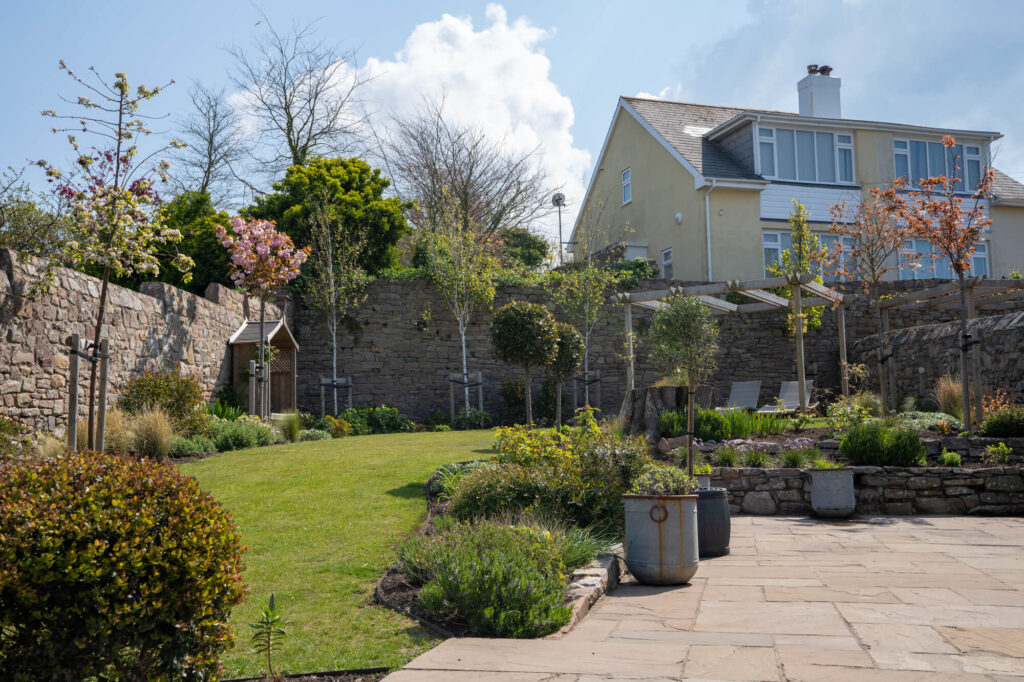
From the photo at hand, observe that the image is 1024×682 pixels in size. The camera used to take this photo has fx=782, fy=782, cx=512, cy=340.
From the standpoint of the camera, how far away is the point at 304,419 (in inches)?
609

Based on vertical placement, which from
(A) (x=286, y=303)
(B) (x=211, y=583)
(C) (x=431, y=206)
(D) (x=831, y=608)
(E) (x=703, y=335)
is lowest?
(D) (x=831, y=608)

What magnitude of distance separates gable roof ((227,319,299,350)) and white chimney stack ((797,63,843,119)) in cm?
1616

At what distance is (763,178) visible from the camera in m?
20.4

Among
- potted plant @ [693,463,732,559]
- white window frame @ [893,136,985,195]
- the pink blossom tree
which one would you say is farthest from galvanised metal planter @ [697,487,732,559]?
white window frame @ [893,136,985,195]

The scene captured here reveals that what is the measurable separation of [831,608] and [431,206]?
21817mm

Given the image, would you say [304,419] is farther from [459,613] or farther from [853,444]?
[459,613]

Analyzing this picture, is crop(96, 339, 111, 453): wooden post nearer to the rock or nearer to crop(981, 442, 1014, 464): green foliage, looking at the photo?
the rock

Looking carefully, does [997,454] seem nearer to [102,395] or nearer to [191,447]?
[102,395]

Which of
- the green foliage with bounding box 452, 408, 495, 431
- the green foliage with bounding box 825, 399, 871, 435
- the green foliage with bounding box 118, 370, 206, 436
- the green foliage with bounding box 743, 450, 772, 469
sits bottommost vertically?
the green foliage with bounding box 743, 450, 772, 469

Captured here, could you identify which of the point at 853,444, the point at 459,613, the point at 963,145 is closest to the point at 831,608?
the point at 459,613

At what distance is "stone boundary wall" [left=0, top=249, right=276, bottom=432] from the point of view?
864cm

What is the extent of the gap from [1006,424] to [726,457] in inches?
135

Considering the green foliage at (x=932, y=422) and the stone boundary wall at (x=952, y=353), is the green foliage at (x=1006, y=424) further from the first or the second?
the stone boundary wall at (x=952, y=353)

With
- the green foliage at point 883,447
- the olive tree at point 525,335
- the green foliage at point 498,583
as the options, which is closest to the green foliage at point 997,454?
the green foliage at point 883,447
